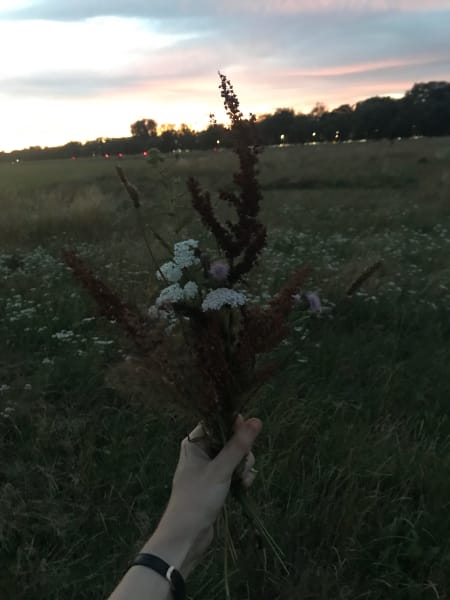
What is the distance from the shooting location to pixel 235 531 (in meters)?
2.45

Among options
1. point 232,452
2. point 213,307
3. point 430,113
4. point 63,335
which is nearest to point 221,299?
point 213,307

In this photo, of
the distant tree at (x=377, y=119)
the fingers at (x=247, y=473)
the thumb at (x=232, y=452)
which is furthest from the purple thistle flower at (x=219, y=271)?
the distant tree at (x=377, y=119)

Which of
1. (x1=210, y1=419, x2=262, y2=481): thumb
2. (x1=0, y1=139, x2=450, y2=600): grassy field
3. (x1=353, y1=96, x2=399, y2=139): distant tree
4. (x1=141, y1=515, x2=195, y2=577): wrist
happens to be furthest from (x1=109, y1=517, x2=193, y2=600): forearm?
(x1=353, y1=96, x2=399, y2=139): distant tree

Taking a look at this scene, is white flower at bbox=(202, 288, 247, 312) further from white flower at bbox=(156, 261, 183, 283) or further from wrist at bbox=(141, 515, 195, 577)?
wrist at bbox=(141, 515, 195, 577)

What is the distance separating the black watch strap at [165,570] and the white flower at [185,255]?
0.71 meters

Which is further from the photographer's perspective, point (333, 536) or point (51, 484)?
point (51, 484)

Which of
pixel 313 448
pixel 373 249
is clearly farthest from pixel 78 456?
pixel 373 249

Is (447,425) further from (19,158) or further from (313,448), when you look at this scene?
(19,158)

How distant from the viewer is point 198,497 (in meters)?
1.33

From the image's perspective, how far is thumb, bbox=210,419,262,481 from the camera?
1361 mm

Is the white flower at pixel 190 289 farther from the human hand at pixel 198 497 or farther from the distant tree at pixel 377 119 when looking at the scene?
the distant tree at pixel 377 119

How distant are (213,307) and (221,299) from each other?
0.09 feet

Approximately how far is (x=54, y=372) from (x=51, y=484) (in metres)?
1.25

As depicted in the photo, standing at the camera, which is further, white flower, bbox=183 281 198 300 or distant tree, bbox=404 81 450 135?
distant tree, bbox=404 81 450 135
